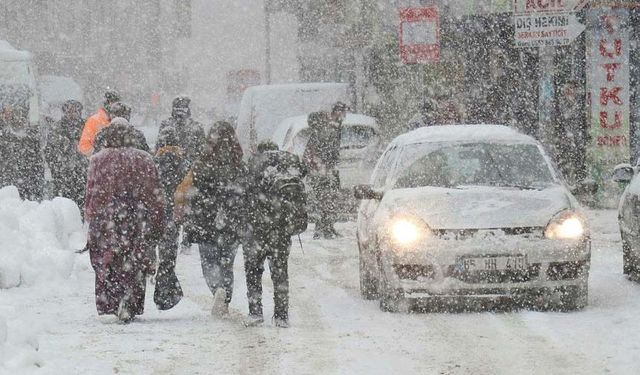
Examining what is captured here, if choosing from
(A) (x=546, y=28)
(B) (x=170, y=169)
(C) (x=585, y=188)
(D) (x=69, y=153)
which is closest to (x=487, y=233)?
(C) (x=585, y=188)

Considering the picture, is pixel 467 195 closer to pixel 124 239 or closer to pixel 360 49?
pixel 124 239

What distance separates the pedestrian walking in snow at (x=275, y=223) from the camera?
9.98m

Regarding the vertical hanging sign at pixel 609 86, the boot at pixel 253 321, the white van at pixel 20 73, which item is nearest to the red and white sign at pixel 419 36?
the vertical hanging sign at pixel 609 86

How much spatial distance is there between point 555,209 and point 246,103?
14250 millimetres

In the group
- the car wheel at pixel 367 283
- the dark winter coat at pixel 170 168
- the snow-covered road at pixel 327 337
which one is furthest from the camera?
the dark winter coat at pixel 170 168

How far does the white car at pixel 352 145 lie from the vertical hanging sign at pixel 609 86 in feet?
11.7

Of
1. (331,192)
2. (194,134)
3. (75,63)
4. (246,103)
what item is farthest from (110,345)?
(75,63)

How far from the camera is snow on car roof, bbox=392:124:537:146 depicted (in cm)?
A: 1134

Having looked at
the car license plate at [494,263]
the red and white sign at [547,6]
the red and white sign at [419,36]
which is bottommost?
the car license plate at [494,263]

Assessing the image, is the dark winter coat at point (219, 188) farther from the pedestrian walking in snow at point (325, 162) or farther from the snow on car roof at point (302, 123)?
the snow on car roof at point (302, 123)

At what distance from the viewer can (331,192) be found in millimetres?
17609

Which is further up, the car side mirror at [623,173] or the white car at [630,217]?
the car side mirror at [623,173]

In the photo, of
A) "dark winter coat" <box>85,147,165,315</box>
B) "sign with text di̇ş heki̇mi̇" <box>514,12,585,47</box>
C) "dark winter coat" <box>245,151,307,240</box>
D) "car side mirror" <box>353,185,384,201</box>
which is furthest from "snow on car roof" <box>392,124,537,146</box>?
"sign with text di̇ş heki̇mi̇" <box>514,12,585,47</box>

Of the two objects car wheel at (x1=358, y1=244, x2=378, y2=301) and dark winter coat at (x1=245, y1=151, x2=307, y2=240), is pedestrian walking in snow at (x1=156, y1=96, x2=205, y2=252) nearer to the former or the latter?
car wheel at (x1=358, y1=244, x2=378, y2=301)
